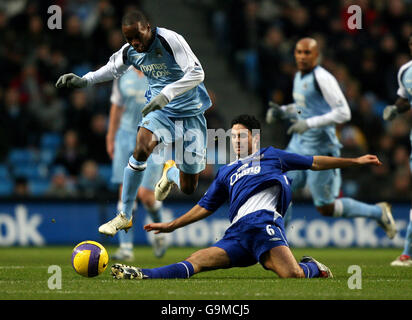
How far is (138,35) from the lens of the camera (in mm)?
8148

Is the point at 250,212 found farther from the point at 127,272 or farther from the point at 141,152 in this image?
the point at 141,152

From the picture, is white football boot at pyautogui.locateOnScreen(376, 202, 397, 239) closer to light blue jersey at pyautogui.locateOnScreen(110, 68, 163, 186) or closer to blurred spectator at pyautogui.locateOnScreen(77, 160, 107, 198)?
light blue jersey at pyautogui.locateOnScreen(110, 68, 163, 186)

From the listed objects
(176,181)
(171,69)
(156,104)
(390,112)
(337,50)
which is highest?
(337,50)

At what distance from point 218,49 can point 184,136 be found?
9968 millimetres

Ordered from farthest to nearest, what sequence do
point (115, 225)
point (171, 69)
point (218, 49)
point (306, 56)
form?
1. point (218, 49)
2. point (306, 56)
3. point (171, 69)
4. point (115, 225)

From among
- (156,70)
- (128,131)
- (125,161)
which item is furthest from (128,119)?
(156,70)

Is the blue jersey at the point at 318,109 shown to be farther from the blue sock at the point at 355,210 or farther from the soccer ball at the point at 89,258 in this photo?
the soccer ball at the point at 89,258

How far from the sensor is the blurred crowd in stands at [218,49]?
1502 cm

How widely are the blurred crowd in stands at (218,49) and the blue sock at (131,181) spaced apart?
5396 millimetres

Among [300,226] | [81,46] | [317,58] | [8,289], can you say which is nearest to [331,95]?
[317,58]

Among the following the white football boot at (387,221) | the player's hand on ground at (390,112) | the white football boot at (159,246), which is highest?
the player's hand on ground at (390,112)

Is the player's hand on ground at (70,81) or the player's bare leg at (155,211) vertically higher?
the player's hand on ground at (70,81)

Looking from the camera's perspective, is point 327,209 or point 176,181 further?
point 327,209

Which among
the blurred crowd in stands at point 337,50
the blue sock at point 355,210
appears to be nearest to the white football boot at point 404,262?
the blue sock at point 355,210
